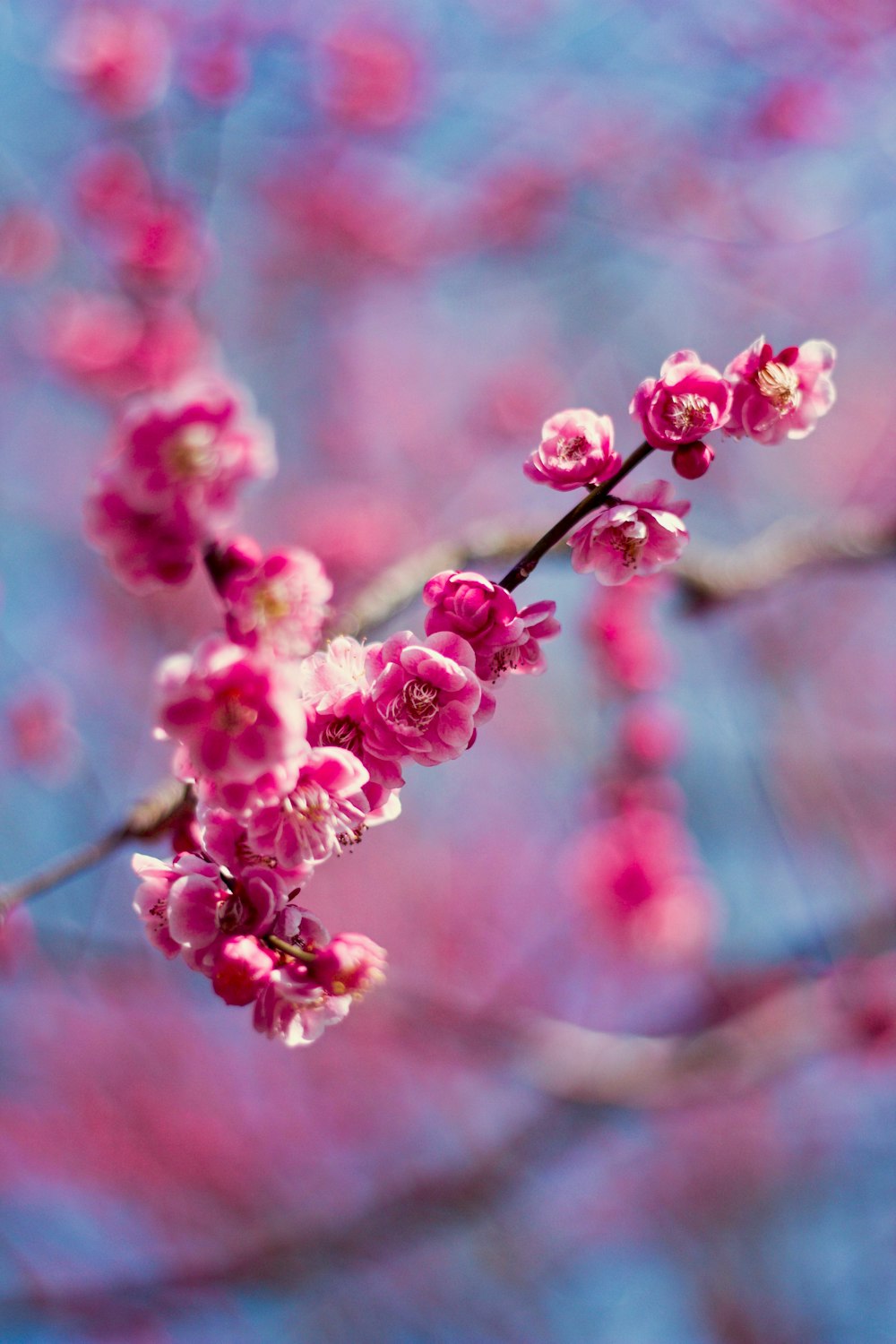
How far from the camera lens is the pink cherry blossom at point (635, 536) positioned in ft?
3.71

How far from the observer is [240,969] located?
1101 millimetres

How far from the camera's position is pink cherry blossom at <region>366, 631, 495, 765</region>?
112 cm

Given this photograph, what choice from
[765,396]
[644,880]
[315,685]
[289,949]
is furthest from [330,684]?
[644,880]

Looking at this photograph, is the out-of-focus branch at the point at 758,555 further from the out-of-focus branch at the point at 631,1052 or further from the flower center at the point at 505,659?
the out-of-focus branch at the point at 631,1052

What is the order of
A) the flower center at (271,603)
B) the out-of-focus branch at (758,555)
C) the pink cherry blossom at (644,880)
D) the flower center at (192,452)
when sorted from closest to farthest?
the flower center at (192,452)
the flower center at (271,603)
the out-of-focus branch at (758,555)
the pink cherry blossom at (644,880)

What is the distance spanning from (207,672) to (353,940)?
18.0 inches

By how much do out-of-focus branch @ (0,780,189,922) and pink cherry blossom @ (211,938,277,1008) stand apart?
270 mm

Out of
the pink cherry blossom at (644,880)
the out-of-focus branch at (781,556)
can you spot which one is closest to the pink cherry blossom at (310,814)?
the out-of-focus branch at (781,556)

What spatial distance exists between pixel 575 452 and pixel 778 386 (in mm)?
269

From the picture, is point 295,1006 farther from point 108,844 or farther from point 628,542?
point 628,542

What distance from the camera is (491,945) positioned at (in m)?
7.36

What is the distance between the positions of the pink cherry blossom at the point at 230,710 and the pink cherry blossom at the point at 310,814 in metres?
0.09

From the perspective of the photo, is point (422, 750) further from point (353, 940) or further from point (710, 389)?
point (710, 389)

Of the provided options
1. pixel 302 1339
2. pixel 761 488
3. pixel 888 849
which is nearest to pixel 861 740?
pixel 888 849
